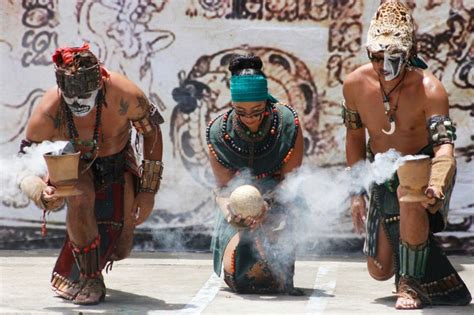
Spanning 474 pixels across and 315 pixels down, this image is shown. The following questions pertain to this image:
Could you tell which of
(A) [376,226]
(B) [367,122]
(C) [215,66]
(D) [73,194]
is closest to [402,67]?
(B) [367,122]

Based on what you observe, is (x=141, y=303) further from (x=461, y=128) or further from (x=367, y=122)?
(x=461, y=128)

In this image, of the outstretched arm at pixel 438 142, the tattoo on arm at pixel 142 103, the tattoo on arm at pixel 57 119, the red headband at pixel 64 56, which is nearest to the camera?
the outstretched arm at pixel 438 142

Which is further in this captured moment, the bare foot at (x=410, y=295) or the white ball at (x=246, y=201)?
the white ball at (x=246, y=201)

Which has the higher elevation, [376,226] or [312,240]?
[376,226]

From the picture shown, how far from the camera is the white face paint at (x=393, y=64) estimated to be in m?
7.55

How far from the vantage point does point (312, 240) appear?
10.1 meters

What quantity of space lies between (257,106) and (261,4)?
2.25m

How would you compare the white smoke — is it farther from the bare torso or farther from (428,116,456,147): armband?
(428,116,456,147): armband

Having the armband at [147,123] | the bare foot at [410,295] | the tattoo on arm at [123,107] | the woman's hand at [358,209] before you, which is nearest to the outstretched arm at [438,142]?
the bare foot at [410,295]

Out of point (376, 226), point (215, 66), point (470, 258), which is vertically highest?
point (215, 66)

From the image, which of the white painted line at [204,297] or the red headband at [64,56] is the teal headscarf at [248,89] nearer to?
the red headband at [64,56]

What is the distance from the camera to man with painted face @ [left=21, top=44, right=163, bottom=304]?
7.62 m

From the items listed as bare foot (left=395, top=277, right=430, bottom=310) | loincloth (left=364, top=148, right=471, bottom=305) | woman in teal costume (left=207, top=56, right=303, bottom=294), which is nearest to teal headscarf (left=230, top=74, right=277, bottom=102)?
woman in teal costume (left=207, top=56, right=303, bottom=294)

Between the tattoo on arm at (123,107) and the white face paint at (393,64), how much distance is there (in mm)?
1545
